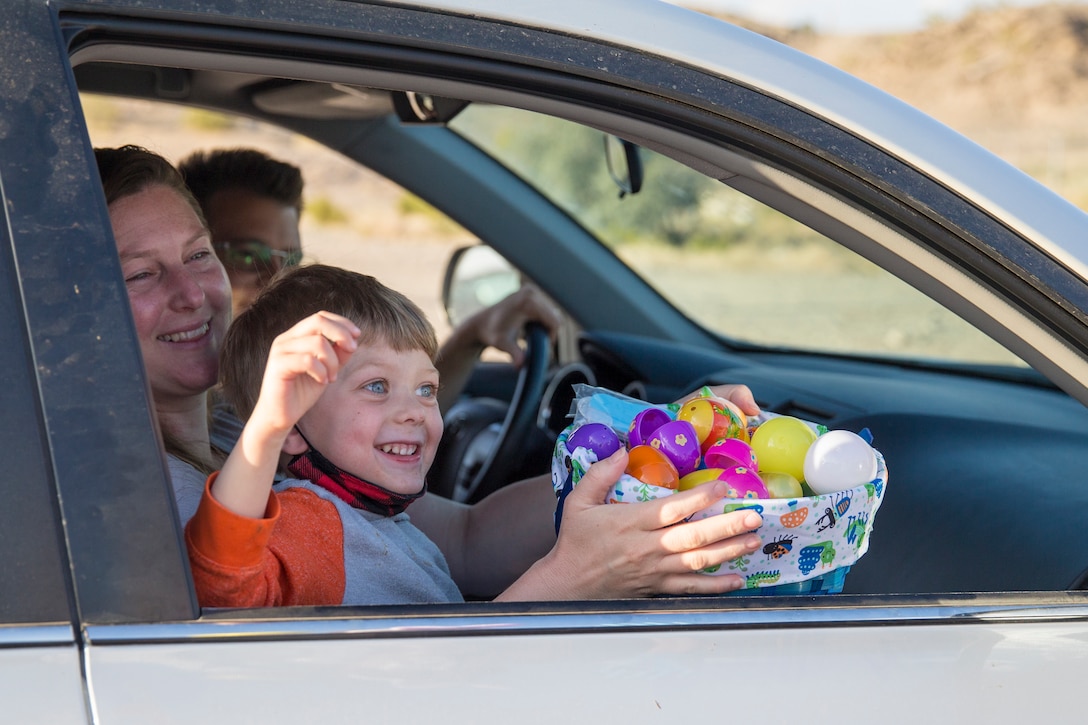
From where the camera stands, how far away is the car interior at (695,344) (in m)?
1.33

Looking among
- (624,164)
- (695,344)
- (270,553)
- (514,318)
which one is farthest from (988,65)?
(270,553)

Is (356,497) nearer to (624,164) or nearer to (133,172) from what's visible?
(133,172)

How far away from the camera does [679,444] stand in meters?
1.53

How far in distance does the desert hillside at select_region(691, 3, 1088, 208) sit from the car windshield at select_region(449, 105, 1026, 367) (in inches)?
420

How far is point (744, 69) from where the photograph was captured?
1287 mm

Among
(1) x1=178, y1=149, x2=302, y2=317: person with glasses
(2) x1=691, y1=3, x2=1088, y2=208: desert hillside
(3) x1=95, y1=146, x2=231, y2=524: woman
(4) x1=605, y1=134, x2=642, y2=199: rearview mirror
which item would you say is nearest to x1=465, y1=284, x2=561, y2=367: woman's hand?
(4) x1=605, y1=134, x2=642, y2=199: rearview mirror

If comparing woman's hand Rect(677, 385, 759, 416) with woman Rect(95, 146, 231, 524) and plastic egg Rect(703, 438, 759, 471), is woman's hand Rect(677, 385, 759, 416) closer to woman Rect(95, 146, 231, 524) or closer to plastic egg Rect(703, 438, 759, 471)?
plastic egg Rect(703, 438, 759, 471)

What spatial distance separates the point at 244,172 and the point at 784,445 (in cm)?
185

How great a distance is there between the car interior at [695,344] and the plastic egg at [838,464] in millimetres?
231

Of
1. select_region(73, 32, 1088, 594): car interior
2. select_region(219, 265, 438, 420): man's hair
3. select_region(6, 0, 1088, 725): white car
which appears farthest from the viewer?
select_region(219, 265, 438, 420): man's hair

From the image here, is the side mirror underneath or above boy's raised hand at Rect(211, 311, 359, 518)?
above

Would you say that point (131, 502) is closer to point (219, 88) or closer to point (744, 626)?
point (744, 626)

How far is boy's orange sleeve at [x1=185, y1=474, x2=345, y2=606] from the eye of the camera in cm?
125

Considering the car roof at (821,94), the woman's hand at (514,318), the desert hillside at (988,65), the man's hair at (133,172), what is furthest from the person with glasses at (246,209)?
the desert hillside at (988,65)
